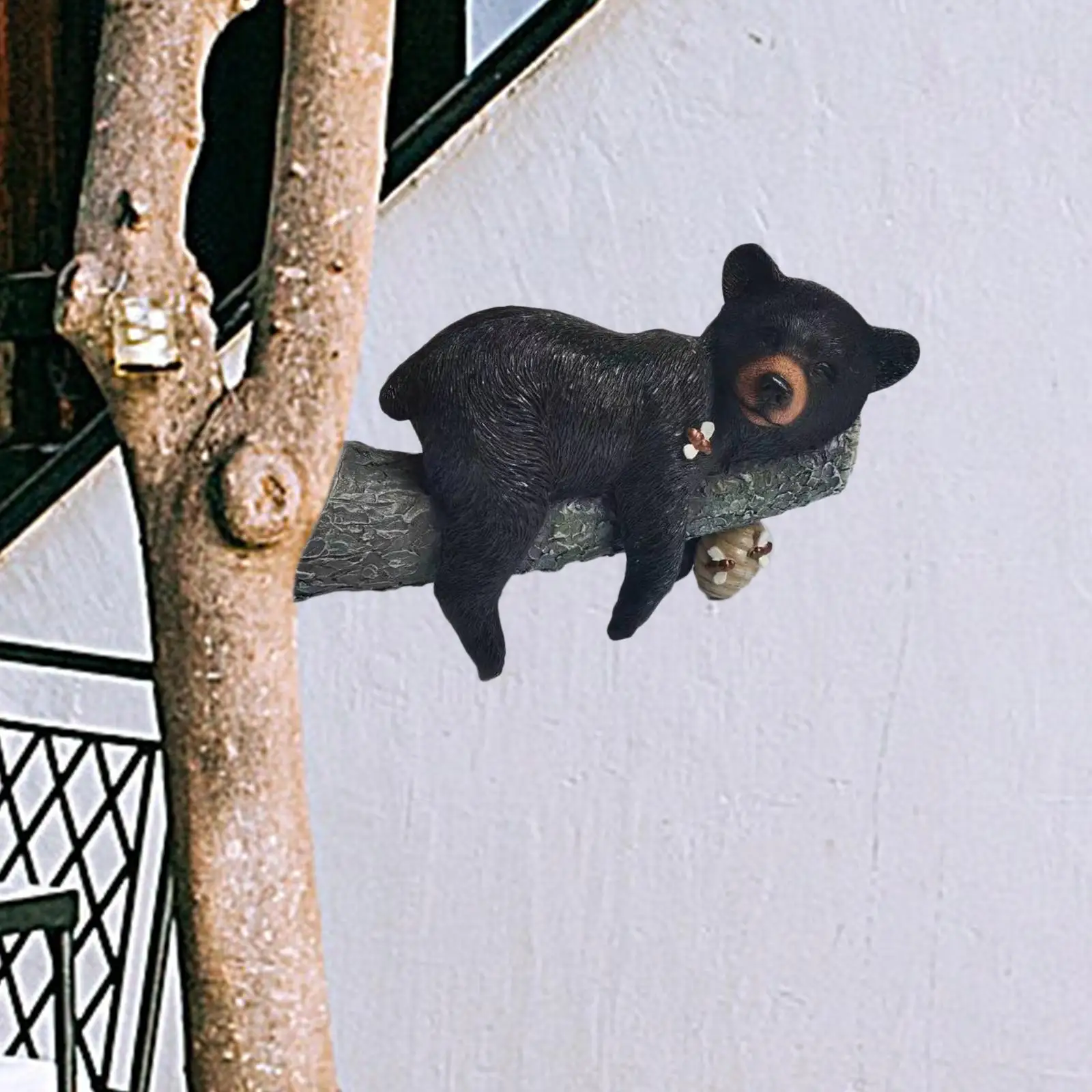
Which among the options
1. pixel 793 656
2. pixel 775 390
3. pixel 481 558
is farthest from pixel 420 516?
pixel 793 656

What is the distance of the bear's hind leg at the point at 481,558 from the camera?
2.90 ft

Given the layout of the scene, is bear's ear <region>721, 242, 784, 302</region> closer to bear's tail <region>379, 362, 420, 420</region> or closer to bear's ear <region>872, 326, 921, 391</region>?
bear's ear <region>872, 326, 921, 391</region>

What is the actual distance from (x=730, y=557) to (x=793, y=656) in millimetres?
770

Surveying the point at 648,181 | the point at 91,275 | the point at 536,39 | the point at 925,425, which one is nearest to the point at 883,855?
the point at 925,425

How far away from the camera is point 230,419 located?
67 centimetres

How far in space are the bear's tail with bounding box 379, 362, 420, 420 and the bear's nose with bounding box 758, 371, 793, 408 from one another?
18 centimetres

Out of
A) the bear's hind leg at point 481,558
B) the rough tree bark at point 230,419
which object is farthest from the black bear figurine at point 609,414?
the rough tree bark at point 230,419

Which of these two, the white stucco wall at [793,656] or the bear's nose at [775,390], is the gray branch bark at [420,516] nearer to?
the bear's nose at [775,390]

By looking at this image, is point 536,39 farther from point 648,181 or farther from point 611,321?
point 611,321

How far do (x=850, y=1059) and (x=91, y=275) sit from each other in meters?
1.38

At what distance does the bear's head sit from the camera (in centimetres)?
91

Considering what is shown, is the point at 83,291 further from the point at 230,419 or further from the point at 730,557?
the point at 730,557

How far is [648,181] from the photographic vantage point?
5.74 ft

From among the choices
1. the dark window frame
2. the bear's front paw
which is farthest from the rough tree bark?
the dark window frame
